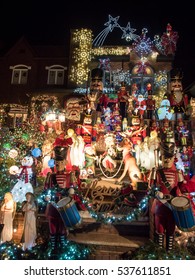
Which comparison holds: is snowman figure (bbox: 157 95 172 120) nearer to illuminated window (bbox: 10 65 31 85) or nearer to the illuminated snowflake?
the illuminated snowflake

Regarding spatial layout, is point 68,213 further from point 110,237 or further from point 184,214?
point 184,214

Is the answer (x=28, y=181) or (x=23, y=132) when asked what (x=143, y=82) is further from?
(x=28, y=181)

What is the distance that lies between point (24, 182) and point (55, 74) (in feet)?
52.3

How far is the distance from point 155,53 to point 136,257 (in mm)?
18934

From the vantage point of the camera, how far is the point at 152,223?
7496 millimetres

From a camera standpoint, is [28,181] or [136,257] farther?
[28,181]

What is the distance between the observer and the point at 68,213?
7027 mm

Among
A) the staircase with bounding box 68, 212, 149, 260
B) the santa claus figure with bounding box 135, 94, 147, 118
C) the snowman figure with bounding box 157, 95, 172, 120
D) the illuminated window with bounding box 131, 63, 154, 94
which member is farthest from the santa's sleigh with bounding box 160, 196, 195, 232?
the illuminated window with bounding box 131, 63, 154, 94

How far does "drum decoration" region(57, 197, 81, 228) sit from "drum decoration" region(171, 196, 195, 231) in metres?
2.54

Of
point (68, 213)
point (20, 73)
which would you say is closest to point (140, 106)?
point (68, 213)

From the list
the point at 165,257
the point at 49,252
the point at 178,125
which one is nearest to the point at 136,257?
the point at 165,257

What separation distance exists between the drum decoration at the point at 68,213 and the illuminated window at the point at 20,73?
65.2 feet

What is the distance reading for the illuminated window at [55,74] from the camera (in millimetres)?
24547

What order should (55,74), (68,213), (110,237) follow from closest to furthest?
(68,213) < (110,237) < (55,74)
